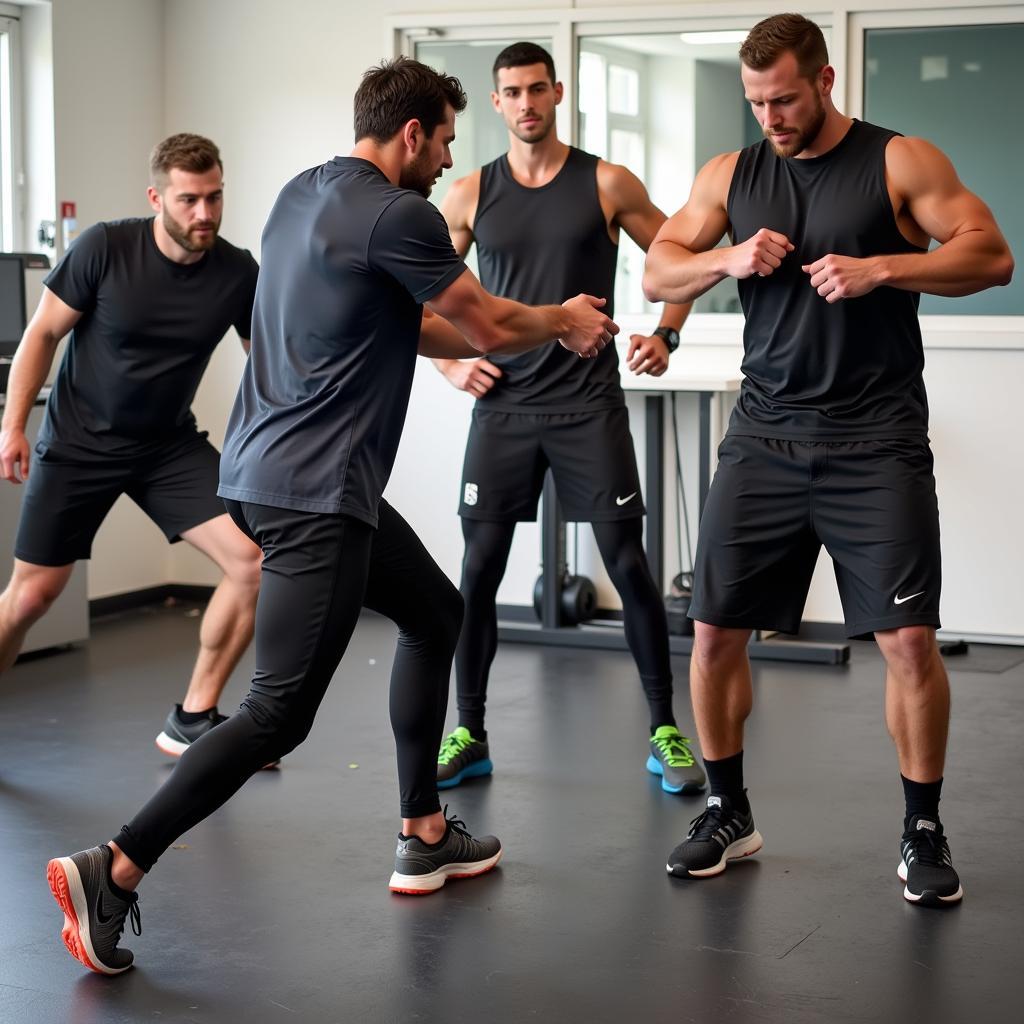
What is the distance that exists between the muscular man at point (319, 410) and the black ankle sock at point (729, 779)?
3.07ft

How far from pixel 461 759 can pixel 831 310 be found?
1562 millimetres

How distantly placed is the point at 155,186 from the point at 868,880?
93.9 inches

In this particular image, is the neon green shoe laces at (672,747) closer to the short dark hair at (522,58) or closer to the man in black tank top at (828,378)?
the man in black tank top at (828,378)

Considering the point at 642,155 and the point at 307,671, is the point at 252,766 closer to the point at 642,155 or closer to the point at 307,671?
the point at 307,671

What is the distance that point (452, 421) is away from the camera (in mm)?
6359

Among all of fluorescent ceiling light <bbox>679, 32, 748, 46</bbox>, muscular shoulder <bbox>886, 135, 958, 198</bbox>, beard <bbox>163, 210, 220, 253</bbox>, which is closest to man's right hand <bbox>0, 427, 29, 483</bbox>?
beard <bbox>163, 210, 220, 253</bbox>

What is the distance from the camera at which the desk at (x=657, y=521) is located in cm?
545

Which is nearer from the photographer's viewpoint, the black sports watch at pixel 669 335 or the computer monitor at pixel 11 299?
the black sports watch at pixel 669 335

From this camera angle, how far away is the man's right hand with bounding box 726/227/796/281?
2.85 metres

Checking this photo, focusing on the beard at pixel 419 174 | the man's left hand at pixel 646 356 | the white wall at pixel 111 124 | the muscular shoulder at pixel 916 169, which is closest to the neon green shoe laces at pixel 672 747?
the man's left hand at pixel 646 356

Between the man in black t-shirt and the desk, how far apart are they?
6.18ft

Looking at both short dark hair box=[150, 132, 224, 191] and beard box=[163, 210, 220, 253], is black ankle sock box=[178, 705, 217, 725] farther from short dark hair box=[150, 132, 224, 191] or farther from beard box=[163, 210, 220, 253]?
short dark hair box=[150, 132, 224, 191]

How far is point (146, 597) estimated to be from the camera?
22.1 ft

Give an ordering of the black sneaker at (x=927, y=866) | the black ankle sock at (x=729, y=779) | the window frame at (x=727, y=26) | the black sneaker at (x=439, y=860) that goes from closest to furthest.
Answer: the black sneaker at (x=927, y=866), the black sneaker at (x=439, y=860), the black ankle sock at (x=729, y=779), the window frame at (x=727, y=26)
